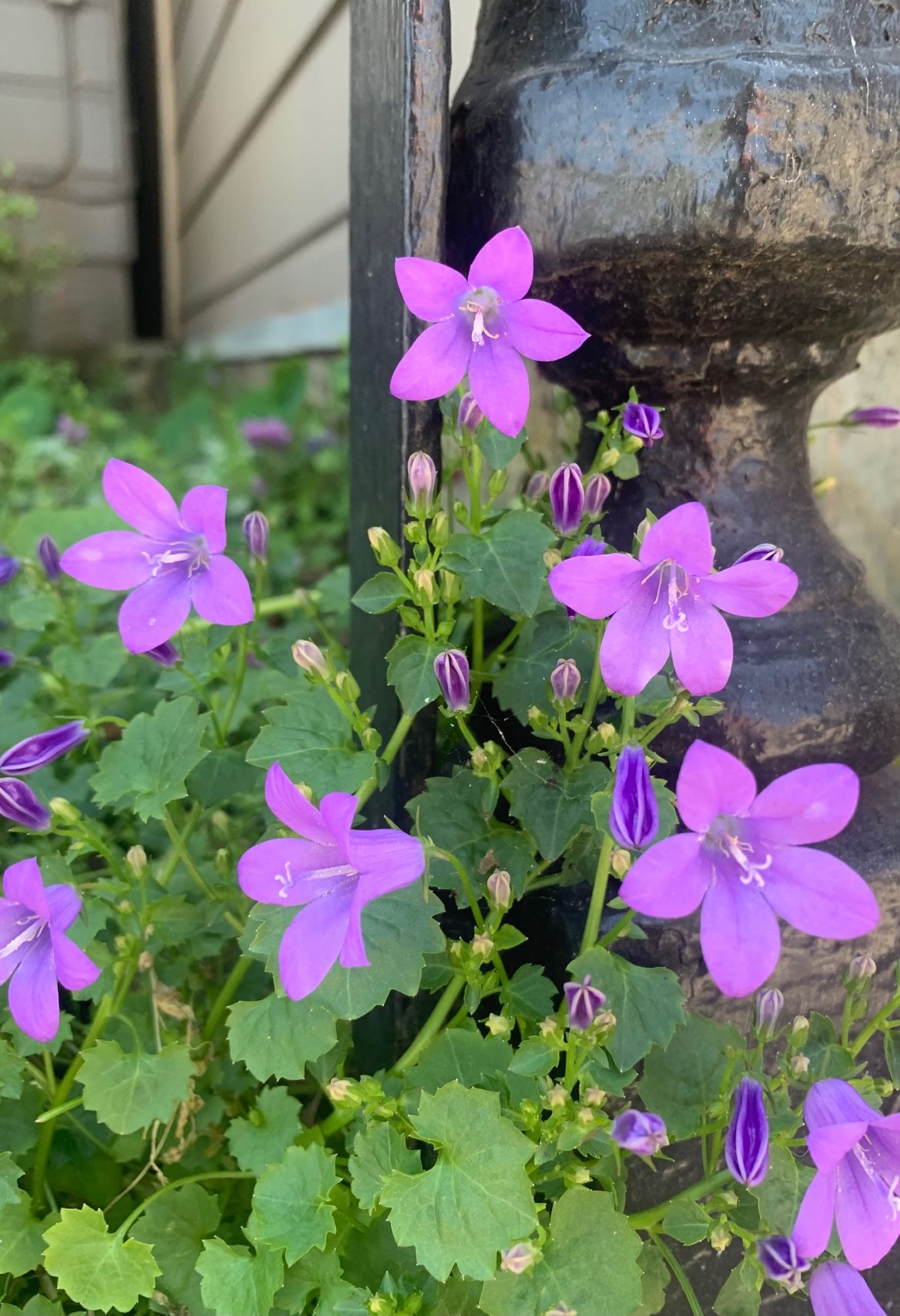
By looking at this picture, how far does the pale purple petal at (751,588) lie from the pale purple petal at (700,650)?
0.01m

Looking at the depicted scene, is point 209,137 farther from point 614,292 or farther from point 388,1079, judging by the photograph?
point 388,1079

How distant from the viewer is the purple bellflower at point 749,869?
24.7 inches

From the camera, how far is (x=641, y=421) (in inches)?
36.1

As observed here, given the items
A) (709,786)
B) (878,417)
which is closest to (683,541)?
(709,786)

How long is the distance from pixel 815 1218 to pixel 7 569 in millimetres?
1173

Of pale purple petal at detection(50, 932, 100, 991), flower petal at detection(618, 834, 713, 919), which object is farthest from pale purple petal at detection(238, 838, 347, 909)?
flower petal at detection(618, 834, 713, 919)

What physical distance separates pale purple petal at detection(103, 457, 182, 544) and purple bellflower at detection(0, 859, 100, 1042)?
32 centimetres

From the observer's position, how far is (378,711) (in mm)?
1119

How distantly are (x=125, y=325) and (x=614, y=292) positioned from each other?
6.74 metres

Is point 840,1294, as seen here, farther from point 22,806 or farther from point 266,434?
point 266,434

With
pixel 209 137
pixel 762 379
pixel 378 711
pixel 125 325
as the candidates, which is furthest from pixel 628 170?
pixel 125 325

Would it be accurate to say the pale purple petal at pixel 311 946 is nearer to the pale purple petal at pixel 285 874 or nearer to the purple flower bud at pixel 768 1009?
the pale purple petal at pixel 285 874

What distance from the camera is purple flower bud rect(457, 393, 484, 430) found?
0.89 m

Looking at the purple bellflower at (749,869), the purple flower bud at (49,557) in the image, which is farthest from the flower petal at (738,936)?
the purple flower bud at (49,557)
